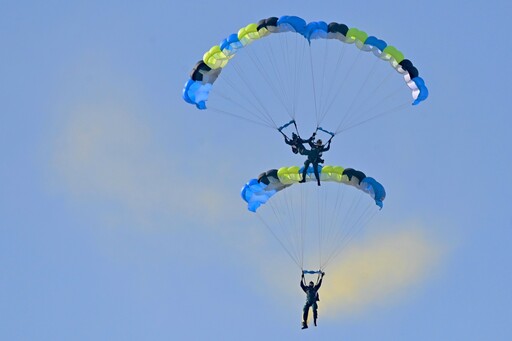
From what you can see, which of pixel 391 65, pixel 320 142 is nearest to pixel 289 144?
pixel 320 142

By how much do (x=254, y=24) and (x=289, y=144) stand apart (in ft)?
10.3

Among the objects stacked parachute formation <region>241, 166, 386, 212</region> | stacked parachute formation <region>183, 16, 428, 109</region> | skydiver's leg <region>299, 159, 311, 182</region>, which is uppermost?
stacked parachute formation <region>183, 16, 428, 109</region>

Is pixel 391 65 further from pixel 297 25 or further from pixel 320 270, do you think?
pixel 320 270

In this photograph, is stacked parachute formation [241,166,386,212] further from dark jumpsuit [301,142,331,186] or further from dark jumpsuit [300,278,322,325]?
dark jumpsuit [300,278,322,325]

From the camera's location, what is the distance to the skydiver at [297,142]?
41.3m

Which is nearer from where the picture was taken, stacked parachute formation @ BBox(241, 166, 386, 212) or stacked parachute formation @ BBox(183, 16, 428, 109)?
stacked parachute formation @ BBox(183, 16, 428, 109)

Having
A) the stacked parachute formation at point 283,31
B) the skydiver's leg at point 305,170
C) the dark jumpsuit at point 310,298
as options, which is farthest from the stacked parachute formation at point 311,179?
the dark jumpsuit at point 310,298

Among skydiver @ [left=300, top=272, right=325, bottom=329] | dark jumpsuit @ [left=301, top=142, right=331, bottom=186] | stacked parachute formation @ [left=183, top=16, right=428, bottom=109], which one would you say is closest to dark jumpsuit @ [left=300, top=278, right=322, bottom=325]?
skydiver @ [left=300, top=272, right=325, bottom=329]

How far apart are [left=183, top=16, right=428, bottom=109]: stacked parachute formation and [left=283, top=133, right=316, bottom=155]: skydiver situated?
2.39 metres

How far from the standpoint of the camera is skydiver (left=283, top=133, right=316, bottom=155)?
41.3m

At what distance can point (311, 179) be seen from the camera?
42.8 metres

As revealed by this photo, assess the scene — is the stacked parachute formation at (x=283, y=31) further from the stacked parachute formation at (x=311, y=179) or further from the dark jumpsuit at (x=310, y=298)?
the dark jumpsuit at (x=310, y=298)

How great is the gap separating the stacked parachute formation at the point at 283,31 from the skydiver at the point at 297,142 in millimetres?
2392

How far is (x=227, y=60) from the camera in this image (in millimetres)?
43094
